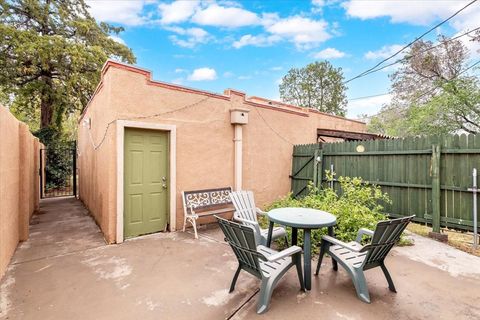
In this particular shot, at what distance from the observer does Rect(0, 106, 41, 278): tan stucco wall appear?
126 inches

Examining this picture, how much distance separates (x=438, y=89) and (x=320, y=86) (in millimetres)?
8254

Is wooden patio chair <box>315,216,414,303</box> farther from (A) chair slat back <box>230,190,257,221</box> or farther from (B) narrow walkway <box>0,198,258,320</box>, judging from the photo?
(A) chair slat back <box>230,190,257,221</box>

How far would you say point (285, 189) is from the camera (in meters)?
7.56

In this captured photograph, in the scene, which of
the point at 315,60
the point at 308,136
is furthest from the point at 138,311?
the point at 315,60

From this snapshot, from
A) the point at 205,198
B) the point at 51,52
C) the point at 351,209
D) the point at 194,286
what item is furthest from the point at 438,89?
the point at 51,52

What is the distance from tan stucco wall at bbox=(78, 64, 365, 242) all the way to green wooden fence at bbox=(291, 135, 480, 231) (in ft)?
5.84

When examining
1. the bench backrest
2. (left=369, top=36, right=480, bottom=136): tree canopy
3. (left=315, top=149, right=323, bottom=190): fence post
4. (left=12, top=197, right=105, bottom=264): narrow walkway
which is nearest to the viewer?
(left=12, top=197, right=105, bottom=264): narrow walkway

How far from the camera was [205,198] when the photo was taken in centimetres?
542

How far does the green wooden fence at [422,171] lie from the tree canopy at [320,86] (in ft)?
45.2

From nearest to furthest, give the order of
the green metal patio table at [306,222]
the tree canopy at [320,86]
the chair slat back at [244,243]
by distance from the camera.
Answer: the chair slat back at [244,243] < the green metal patio table at [306,222] < the tree canopy at [320,86]

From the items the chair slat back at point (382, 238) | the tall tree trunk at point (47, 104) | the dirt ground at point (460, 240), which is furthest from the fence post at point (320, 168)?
the tall tree trunk at point (47, 104)

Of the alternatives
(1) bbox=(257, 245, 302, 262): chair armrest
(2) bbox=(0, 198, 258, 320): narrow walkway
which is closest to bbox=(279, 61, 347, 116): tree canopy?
(2) bbox=(0, 198, 258, 320): narrow walkway

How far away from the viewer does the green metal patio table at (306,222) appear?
2848 millimetres

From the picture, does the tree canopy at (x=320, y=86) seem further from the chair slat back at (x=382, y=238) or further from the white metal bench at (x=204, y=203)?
the chair slat back at (x=382, y=238)
